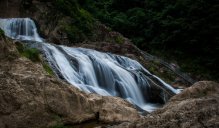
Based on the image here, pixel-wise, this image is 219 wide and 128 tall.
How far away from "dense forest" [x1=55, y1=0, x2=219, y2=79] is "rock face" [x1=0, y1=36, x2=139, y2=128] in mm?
16333

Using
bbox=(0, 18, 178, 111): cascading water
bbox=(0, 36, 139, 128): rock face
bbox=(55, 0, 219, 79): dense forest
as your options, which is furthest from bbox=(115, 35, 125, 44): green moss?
bbox=(0, 36, 139, 128): rock face

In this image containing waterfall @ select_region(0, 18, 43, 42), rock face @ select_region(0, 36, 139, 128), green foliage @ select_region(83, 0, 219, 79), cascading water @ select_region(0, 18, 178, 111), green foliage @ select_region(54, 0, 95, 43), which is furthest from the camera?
green foliage @ select_region(83, 0, 219, 79)

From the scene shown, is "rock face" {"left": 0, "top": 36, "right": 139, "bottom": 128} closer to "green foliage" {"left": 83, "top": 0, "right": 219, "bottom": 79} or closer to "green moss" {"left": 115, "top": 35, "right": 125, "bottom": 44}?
"green moss" {"left": 115, "top": 35, "right": 125, "bottom": 44}

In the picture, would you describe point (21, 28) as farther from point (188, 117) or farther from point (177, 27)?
point (188, 117)

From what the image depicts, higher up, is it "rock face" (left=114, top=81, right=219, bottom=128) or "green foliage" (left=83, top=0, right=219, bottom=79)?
"rock face" (left=114, top=81, right=219, bottom=128)

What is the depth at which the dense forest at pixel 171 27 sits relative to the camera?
2811cm

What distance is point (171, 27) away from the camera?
34125 millimetres

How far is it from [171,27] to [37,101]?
26.9 metres

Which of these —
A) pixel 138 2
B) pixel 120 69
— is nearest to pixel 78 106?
pixel 120 69

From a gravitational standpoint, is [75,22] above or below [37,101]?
below

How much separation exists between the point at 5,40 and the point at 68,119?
220cm

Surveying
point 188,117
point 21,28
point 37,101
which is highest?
point 188,117

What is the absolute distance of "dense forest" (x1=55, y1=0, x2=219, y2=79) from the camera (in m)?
28.1

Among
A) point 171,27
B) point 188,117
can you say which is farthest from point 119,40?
point 188,117
